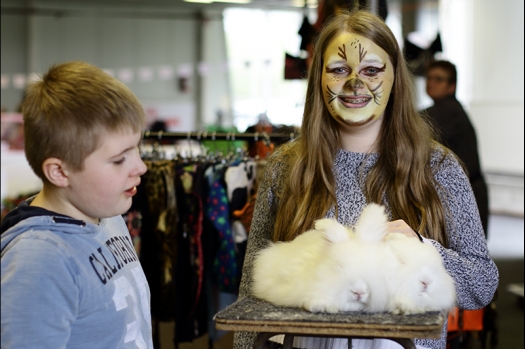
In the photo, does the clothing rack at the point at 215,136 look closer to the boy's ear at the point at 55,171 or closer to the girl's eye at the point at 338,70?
the girl's eye at the point at 338,70

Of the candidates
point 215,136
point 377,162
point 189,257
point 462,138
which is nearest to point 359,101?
point 377,162

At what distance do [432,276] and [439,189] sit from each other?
0.41 metres

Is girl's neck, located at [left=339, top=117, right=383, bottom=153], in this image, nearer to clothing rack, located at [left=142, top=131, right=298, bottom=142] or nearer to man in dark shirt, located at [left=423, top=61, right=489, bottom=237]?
clothing rack, located at [left=142, top=131, right=298, bottom=142]

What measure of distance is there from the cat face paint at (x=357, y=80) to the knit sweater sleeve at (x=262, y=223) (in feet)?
0.83

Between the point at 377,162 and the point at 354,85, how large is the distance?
223 mm

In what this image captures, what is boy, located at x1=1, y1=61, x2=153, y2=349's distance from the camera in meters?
1.04

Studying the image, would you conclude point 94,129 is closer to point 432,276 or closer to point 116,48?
point 432,276

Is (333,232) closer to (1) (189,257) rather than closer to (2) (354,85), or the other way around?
(2) (354,85)

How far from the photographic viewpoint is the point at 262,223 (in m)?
1.79

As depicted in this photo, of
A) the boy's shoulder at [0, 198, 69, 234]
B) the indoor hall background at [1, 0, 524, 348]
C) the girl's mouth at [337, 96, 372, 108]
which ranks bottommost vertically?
the boy's shoulder at [0, 198, 69, 234]

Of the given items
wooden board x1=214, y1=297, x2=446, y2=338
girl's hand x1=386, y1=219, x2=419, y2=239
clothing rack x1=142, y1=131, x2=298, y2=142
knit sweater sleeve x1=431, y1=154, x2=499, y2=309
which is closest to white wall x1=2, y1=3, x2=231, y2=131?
clothing rack x1=142, y1=131, x2=298, y2=142

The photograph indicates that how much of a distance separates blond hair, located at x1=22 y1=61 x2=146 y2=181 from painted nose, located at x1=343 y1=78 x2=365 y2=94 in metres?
0.74

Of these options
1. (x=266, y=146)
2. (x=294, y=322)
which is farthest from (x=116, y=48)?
(x=294, y=322)

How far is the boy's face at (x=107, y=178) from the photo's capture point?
117cm
